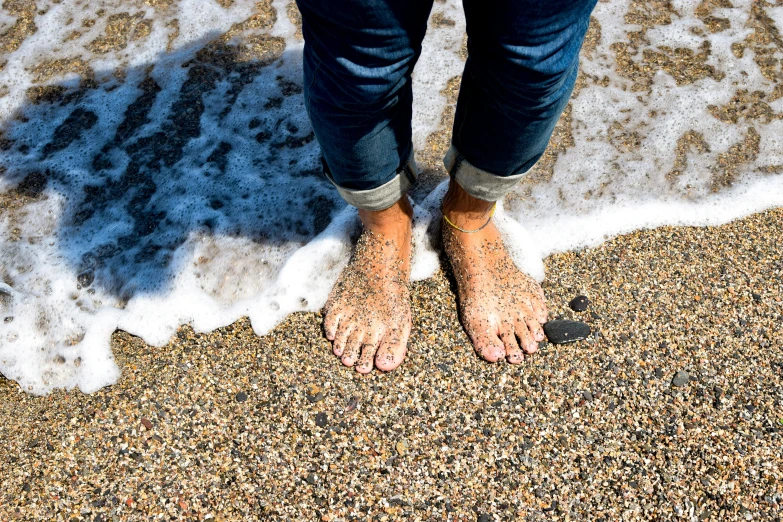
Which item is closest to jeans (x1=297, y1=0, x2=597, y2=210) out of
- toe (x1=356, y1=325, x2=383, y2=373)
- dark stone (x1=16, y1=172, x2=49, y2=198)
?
toe (x1=356, y1=325, x2=383, y2=373)

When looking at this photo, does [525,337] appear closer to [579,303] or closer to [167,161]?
[579,303]

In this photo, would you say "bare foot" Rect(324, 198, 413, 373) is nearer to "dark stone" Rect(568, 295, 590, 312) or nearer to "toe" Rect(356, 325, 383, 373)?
"toe" Rect(356, 325, 383, 373)

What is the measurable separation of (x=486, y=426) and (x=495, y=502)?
0.21m

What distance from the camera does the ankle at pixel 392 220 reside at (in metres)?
1.75

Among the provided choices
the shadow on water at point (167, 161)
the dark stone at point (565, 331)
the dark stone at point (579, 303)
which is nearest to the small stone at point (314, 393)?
the shadow on water at point (167, 161)

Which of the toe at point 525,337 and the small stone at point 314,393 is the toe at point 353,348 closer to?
the small stone at point 314,393

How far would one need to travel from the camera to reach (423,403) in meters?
1.71

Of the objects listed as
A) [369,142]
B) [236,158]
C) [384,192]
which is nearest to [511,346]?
[384,192]

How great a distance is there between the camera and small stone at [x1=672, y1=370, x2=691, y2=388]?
170 cm

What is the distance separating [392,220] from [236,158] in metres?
0.99

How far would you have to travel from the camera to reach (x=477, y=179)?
1549mm

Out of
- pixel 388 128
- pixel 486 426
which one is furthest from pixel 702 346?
pixel 388 128

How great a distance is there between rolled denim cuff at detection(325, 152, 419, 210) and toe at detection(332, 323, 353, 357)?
43cm

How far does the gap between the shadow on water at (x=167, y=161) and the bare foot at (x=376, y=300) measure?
0.38m
